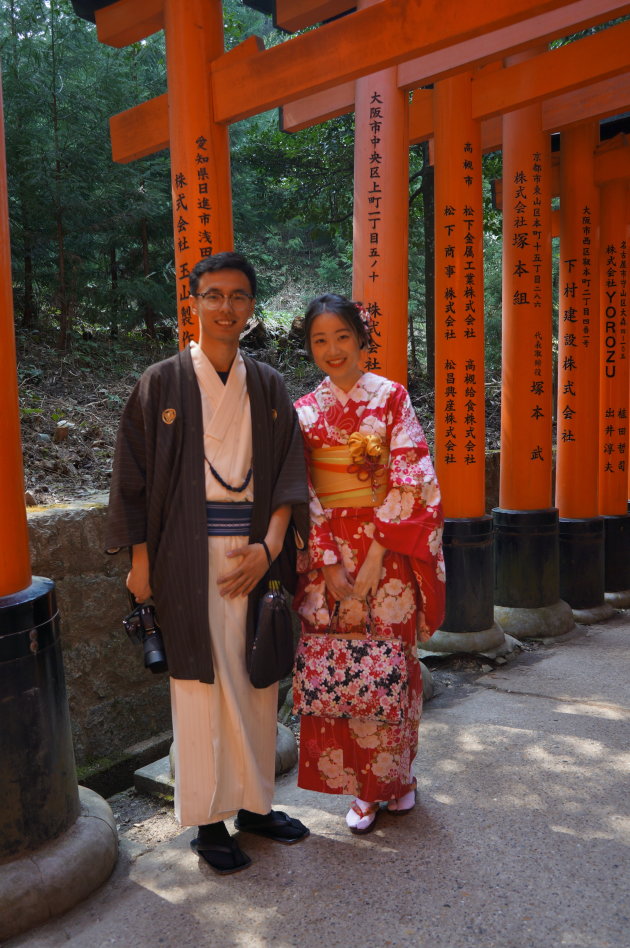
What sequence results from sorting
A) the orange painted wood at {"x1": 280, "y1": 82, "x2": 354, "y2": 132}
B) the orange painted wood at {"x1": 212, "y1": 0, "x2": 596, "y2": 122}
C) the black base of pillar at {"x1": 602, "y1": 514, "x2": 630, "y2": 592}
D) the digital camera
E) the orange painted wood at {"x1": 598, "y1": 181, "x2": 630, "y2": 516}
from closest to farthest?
the digital camera < the orange painted wood at {"x1": 212, "y1": 0, "x2": 596, "y2": 122} < the orange painted wood at {"x1": 280, "y1": 82, "x2": 354, "y2": 132} < the orange painted wood at {"x1": 598, "y1": 181, "x2": 630, "y2": 516} < the black base of pillar at {"x1": 602, "y1": 514, "x2": 630, "y2": 592}

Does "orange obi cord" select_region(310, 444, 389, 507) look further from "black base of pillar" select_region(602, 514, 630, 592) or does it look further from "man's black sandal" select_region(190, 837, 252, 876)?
"black base of pillar" select_region(602, 514, 630, 592)

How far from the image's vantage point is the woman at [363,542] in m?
2.94

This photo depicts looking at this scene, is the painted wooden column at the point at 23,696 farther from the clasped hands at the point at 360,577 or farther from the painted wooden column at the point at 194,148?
the painted wooden column at the point at 194,148

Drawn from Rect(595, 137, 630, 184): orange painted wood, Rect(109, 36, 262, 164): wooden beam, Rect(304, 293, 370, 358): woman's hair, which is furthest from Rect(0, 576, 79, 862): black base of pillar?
Rect(595, 137, 630, 184): orange painted wood

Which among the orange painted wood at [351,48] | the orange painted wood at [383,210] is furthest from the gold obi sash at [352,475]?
the orange painted wood at [351,48]

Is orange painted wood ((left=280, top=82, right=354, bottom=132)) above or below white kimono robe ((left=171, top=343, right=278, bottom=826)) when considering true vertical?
above

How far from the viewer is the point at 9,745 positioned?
2.45 meters

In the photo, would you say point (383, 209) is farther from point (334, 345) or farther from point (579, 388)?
point (579, 388)

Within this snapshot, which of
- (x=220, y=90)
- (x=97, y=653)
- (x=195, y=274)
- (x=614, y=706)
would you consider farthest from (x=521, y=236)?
(x=97, y=653)

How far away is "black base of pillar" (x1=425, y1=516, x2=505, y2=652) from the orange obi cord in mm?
2397

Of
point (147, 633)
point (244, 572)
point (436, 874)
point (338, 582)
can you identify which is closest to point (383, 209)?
point (338, 582)

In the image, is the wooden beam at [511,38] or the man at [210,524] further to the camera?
the wooden beam at [511,38]

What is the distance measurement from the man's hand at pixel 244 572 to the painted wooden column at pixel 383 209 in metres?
2.01

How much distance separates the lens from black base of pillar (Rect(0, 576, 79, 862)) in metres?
2.44
